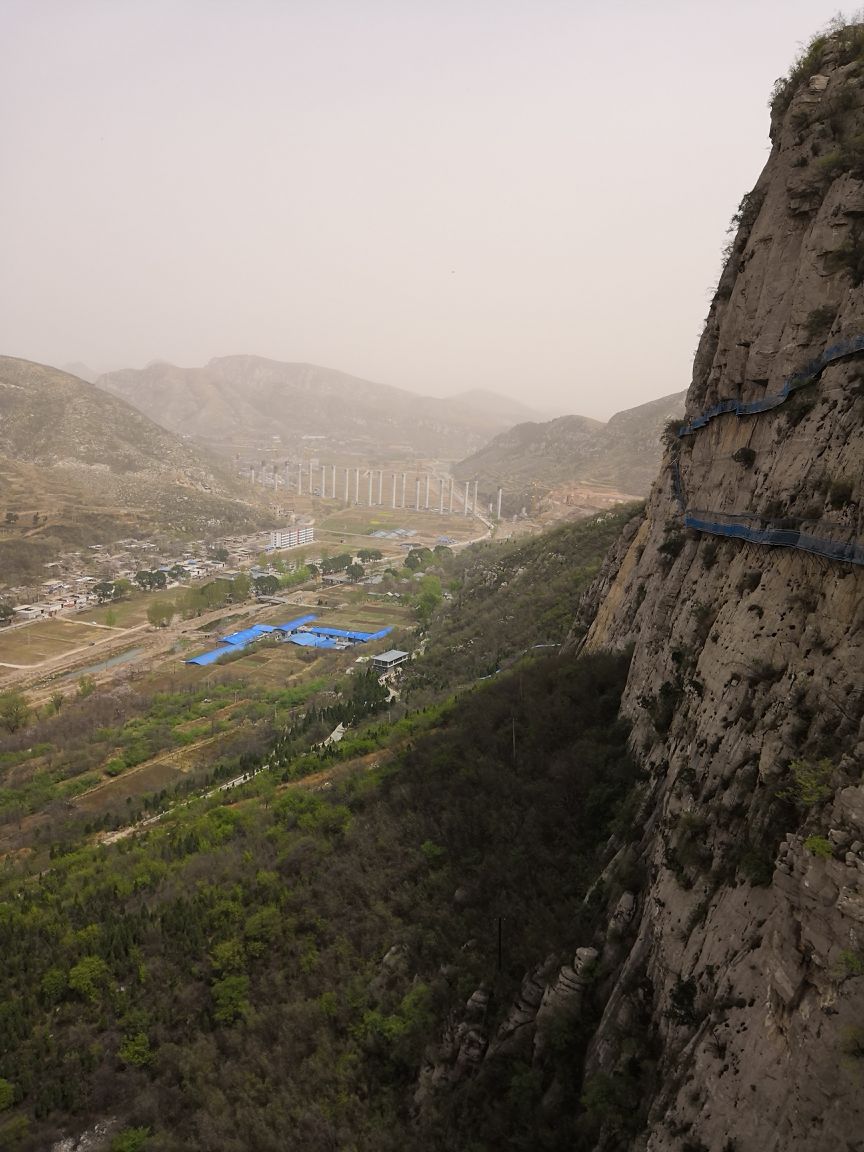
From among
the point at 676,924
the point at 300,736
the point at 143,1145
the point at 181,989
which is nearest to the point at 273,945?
the point at 181,989

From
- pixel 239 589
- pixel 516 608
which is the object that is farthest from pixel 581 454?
pixel 516 608

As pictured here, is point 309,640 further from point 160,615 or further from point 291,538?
point 291,538

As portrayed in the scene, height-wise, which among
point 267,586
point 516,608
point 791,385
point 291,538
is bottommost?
point 267,586

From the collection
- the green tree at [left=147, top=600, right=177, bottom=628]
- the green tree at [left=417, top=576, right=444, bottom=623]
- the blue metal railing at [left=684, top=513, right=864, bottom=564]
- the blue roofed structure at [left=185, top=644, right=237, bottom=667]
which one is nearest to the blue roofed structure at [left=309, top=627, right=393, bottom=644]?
the green tree at [left=417, top=576, right=444, bottom=623]

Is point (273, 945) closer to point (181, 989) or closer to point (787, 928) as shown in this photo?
point (181, 989)

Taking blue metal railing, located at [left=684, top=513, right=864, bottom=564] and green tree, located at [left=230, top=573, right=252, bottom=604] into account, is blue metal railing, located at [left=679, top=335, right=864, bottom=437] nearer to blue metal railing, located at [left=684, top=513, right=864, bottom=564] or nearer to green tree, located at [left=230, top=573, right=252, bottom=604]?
blue metal railing, located at [left=684, top=513, right=864, bottom=564]

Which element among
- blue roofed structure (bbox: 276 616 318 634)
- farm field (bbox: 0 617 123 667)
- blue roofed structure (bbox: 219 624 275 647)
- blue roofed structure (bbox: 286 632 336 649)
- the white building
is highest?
the white building

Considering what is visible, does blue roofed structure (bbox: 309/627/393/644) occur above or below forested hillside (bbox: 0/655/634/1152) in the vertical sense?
below
